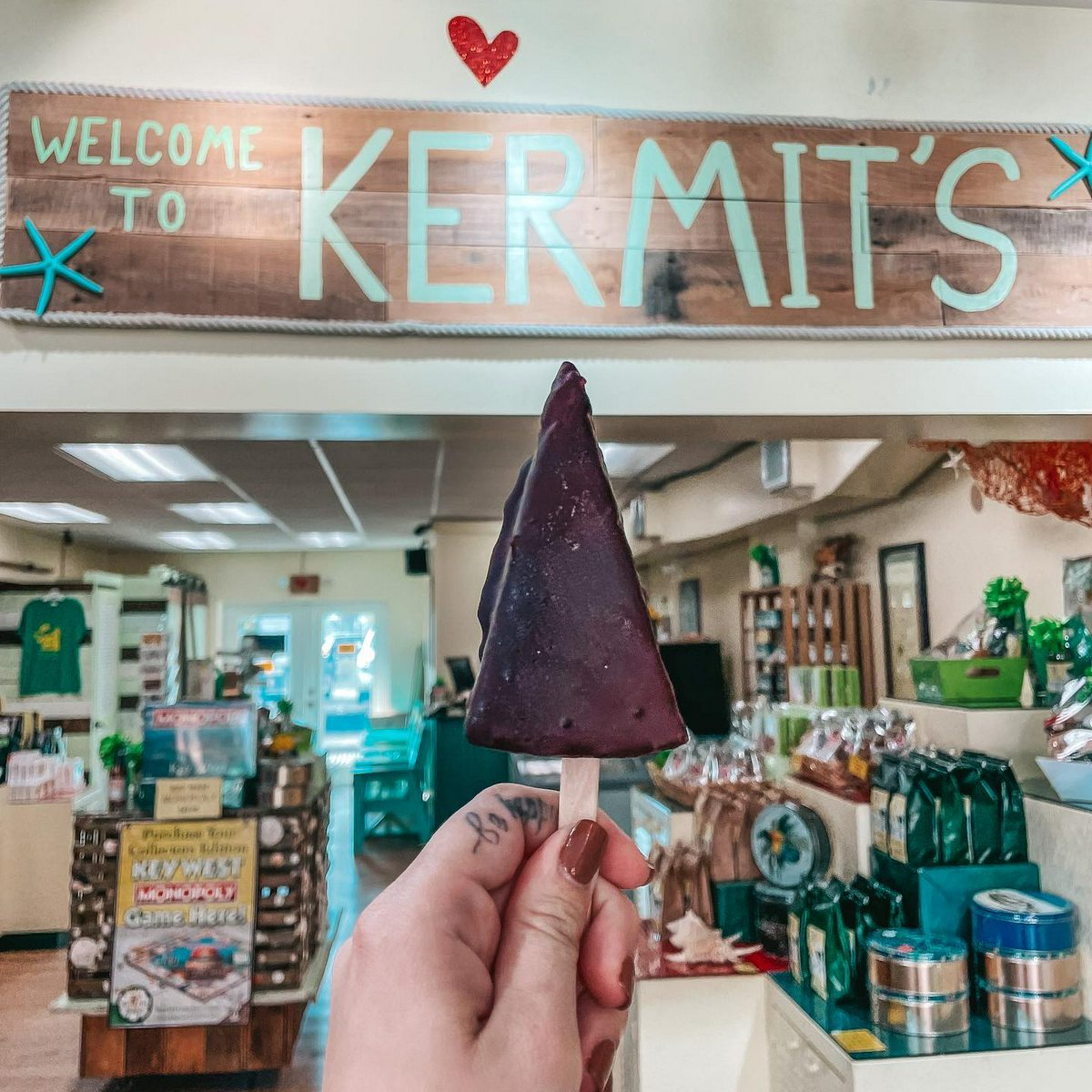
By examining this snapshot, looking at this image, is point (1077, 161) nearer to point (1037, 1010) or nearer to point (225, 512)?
point (1037, 1010)

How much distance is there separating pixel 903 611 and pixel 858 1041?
133 inches

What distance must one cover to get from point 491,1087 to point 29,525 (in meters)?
9.87

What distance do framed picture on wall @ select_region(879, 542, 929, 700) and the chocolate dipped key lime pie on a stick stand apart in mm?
4446

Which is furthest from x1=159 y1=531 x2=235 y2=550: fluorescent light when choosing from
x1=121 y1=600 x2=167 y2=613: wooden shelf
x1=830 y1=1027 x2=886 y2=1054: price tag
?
x1=830 y1=1027 x2=886 y2=1054: price tag

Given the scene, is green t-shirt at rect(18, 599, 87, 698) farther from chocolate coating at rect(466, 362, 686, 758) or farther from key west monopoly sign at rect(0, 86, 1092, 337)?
chocolate coating at rect(466, 362, 686, 758)

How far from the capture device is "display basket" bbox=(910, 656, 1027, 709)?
103 inches

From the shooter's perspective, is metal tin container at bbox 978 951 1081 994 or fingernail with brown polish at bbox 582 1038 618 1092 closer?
fingernail with brown polish at bbox 582 1038 618 1092

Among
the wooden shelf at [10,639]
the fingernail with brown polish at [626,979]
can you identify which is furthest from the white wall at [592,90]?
the wooden shelf at [10,639]

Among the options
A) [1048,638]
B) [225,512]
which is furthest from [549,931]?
[225,512]

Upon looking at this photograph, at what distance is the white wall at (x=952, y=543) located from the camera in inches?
151

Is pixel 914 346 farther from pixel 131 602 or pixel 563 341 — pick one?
pixel 131 602

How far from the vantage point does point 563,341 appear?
6.52 feet

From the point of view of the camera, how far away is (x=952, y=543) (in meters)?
4.58

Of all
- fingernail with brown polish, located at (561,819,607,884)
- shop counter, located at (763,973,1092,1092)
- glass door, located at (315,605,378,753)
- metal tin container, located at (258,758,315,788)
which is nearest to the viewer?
fingernail with brown polish, located at (561,819,607,884)
